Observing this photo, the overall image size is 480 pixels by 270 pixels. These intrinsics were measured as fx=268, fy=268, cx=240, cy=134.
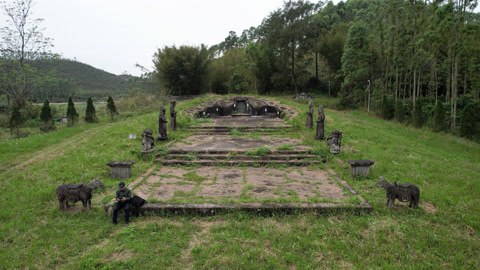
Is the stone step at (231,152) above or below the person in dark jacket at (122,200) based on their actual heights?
above

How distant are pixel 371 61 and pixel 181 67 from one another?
708 inches

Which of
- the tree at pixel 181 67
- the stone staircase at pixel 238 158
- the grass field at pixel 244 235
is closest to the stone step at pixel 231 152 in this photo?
the stone staircase at pixel 238 158

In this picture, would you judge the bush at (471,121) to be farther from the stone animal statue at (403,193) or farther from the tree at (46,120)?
the tree at (46,120)

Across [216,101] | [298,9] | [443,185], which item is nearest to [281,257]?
[443,185]

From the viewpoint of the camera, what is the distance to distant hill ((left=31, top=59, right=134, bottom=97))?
173 ft

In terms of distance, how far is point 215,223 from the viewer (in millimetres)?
4789

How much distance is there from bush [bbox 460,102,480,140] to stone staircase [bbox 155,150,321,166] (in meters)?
10.1

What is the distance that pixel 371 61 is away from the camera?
24.7 m

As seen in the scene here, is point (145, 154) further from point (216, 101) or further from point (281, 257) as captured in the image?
point (216, 101)

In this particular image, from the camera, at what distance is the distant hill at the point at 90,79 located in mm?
52812

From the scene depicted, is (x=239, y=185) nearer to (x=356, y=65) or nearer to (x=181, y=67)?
(x=181, y=67)

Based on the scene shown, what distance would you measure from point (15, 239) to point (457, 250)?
6.74 meters

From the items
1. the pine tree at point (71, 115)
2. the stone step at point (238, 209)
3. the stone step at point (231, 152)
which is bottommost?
the stone step at point (238, 209)

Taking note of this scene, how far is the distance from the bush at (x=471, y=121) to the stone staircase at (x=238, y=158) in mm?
10100
